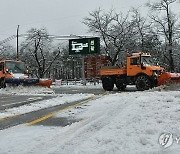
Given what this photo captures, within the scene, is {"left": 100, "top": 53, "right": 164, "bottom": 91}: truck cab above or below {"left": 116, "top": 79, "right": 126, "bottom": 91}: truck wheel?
above

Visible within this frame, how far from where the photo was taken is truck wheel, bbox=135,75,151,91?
2239 centimetres

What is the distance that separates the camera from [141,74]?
23.1 meters

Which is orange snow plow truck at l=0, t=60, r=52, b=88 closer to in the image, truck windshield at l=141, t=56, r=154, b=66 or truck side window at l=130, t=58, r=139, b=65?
truck side window at l=130, t=58, r=139, b=65

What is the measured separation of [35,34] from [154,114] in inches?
2171

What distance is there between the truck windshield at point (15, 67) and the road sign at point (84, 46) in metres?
12.5

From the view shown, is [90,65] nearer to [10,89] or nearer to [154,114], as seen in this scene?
[10,89]

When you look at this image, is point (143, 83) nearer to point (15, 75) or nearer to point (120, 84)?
point (120, 84)

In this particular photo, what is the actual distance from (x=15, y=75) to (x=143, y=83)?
9.60 m

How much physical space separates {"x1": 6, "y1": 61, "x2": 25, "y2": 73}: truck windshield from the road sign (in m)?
12.5

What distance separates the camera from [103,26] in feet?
171

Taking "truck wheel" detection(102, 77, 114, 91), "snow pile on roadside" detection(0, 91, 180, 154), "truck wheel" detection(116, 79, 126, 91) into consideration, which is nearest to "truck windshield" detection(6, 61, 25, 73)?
"truck wheel" detection(102, 77, 114, 91)

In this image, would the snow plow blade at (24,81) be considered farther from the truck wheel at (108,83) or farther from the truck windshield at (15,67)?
the truck wheel at (108,83)

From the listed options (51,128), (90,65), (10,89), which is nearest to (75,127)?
(51,128)

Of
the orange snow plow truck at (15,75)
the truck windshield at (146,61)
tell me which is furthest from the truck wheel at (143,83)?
the orange snow plow truck at (15,75)
